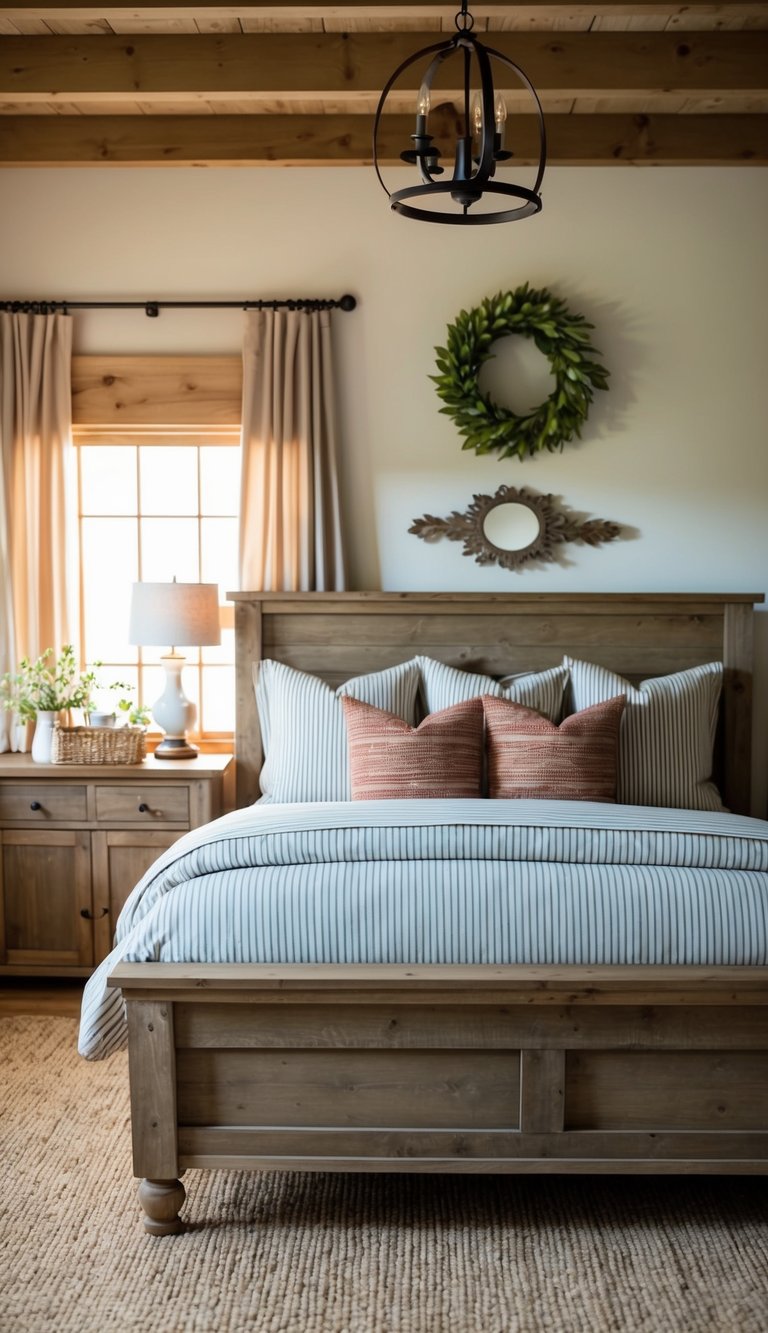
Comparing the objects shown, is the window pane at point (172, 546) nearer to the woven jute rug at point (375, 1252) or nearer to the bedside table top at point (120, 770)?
the bedside table top at point (120, 770)

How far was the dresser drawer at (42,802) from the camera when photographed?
12.2 feet

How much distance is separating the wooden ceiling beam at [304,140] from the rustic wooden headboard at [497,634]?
1.58m

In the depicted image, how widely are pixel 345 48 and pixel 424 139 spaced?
5.97ft

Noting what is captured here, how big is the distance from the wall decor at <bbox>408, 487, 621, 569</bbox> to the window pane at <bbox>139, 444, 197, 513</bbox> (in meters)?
0.94

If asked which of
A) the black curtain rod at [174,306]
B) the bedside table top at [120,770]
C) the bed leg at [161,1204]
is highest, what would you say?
→ the black curtain rod at [174,306]

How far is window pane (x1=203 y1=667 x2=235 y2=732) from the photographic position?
4305mm

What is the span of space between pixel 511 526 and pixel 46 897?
6.99 feet

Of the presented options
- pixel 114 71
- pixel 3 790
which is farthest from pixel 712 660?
pixel 114 71

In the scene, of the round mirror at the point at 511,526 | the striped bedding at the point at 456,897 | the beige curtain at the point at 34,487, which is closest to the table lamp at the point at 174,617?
the beige curtain at the point at 34,487

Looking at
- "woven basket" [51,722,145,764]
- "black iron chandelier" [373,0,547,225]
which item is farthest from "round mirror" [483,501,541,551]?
"black iron chandelier" [373,0,547,225]

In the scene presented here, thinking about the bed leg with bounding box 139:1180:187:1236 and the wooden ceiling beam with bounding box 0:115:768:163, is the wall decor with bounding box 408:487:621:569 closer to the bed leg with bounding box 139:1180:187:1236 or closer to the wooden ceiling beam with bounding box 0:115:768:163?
the wooden ceiling beam with bounding box 0:115:768:163

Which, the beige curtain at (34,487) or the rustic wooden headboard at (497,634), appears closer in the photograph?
the rustic wooden headboard at (497,634)

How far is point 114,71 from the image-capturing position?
3502mm

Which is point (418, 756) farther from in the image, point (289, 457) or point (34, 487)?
point (34, 487)
